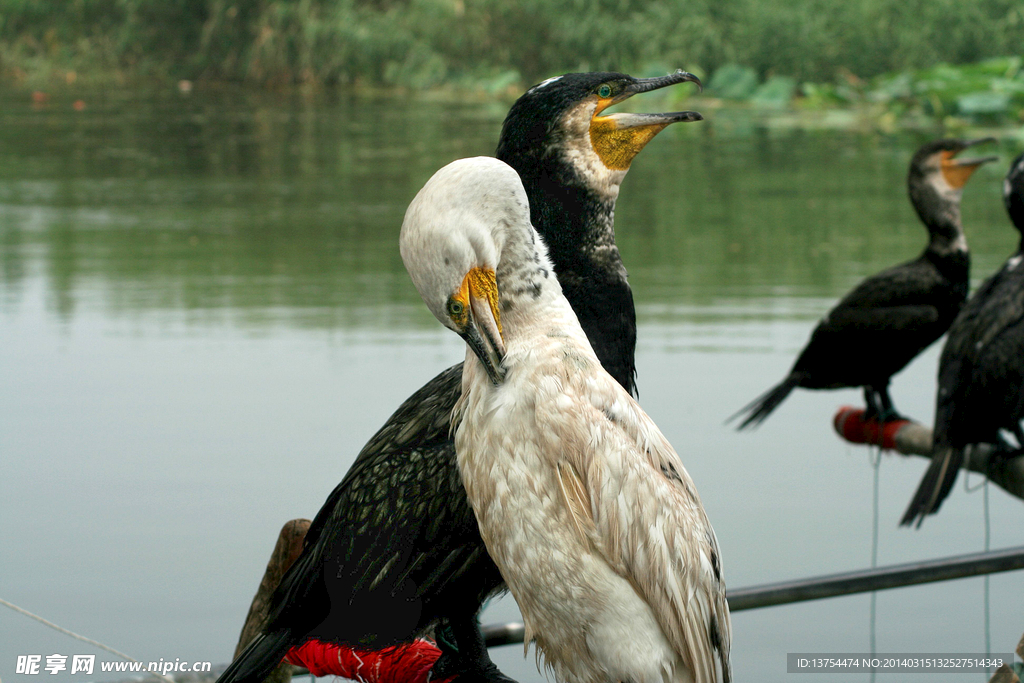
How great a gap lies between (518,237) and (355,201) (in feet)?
20.9

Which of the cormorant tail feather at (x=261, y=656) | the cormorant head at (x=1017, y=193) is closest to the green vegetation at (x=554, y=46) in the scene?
the cormorant head at (x=1017, y=193)

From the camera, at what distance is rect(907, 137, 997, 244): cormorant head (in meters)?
3.02

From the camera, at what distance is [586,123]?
4.44 ft

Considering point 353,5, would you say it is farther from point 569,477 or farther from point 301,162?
point 569,477

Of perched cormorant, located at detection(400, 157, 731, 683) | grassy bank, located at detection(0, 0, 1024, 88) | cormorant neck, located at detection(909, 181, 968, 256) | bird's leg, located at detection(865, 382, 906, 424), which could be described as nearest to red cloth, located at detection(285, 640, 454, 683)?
perched cormorant, located at detection(400, 157, 731, 683)

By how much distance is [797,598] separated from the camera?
148cm

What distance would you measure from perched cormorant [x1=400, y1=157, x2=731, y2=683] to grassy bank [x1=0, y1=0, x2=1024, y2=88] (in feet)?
35.9

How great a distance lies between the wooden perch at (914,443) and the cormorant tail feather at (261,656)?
144cm

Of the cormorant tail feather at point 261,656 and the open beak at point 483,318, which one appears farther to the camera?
the cormorant tail feather at point 261,656

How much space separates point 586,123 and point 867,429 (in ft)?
4.83

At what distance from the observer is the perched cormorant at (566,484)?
100cm

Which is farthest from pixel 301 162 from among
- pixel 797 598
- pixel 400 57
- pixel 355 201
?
pixel 797 598

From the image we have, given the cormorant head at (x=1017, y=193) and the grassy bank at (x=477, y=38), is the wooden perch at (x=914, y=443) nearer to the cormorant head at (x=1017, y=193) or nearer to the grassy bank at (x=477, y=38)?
the cormorant head at (x=1017, y=193)

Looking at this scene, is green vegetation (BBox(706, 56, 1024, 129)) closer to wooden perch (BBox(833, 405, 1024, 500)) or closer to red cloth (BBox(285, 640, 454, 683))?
wooden perch (BBox(833, 405, 1024, 500))
